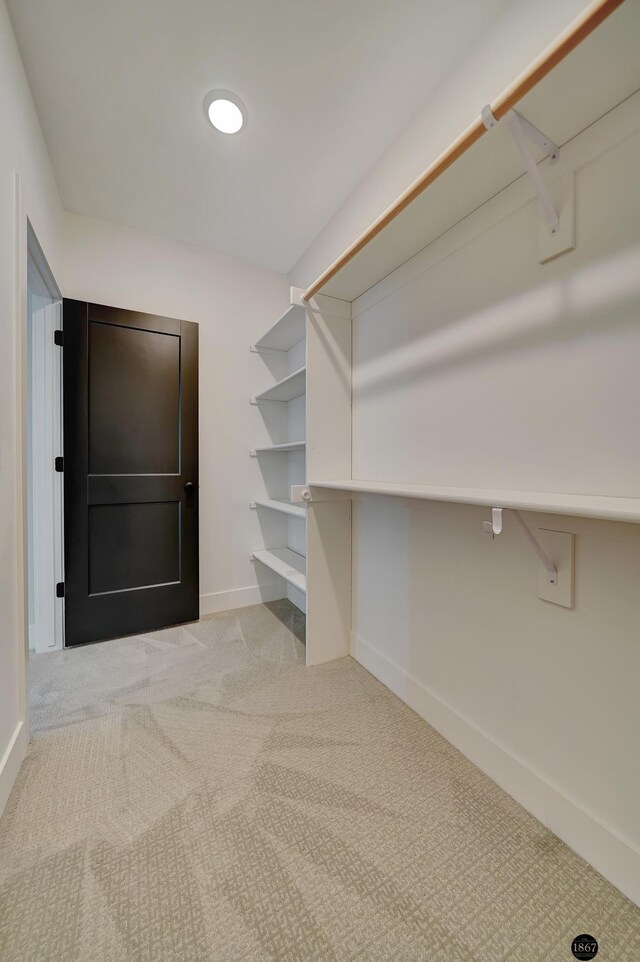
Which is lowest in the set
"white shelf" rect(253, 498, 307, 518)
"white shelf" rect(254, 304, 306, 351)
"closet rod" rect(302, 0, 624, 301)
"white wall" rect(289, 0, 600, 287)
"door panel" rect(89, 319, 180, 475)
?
"white shelf" rect(253, 498, 307, 518)

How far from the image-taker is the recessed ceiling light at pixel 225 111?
4.88 feet

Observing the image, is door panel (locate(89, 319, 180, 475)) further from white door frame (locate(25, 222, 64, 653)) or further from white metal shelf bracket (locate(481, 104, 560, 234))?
white metal shelf bracket (locate(481, 104, 560, 234))

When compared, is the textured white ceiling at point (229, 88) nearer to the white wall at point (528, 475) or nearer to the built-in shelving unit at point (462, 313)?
the built-in shelving unit at point (462, 313)

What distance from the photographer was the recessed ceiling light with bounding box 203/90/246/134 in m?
1.49

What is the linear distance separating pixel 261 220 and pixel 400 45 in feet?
3.68

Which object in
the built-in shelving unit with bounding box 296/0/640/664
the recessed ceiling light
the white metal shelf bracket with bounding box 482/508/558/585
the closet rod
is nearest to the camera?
the closet rod

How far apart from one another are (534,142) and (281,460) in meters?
2.20

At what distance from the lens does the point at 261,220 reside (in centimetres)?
221

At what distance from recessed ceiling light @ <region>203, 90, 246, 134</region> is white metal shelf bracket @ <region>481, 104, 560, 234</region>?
1276mm

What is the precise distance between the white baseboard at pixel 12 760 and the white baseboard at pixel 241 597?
125 cm

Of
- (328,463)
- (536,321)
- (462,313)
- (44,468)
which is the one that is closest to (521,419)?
(536,321)

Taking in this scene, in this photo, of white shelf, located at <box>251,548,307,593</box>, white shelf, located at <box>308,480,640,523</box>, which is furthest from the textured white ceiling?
white shelf, located at <box>251,548,307,593</box>

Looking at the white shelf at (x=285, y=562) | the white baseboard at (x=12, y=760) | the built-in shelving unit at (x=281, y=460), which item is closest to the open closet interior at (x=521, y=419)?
the white shelf at (x=285, y=562)

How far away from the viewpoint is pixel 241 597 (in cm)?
265
